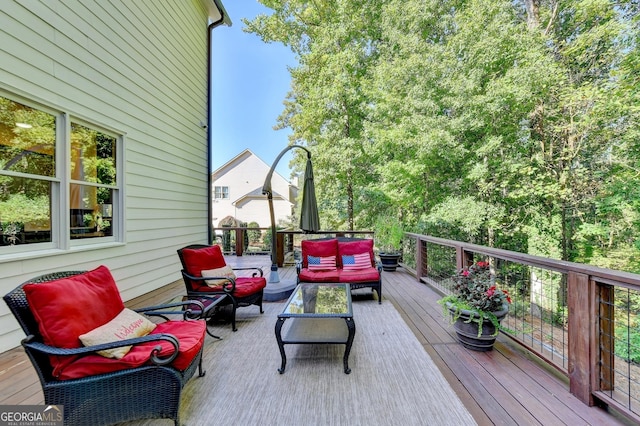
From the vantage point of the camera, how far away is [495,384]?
2.16 meters

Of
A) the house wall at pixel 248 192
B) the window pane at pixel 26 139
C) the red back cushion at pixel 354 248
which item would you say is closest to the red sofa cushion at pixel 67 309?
the window pane at pixel 26 139

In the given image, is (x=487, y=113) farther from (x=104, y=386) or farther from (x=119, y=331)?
(x=104, y=386)

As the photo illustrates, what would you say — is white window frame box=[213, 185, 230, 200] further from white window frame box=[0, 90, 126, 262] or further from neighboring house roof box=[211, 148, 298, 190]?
white window frame box=[0, 90, 126, 262]

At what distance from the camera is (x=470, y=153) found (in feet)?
28.1

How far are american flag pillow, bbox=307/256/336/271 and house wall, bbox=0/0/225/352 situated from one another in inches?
103

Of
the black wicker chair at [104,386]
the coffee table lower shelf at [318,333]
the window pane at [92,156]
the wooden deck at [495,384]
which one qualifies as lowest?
the wooden deck at [495,384]

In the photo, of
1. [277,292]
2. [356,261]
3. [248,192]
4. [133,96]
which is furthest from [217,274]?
[248,192]

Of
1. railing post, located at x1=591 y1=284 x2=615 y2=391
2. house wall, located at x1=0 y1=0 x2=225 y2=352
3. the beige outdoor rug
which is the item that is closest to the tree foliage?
house wall, located at x1=0 y1=0 x2=225 y2=352

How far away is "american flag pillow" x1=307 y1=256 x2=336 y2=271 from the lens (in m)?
4.53

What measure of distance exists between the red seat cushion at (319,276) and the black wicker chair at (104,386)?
2.62 m

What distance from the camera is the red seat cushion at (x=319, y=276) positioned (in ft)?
13.6

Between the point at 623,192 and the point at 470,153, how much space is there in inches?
143

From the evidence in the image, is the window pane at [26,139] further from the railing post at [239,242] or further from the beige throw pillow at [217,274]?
the railing post at [239,242]

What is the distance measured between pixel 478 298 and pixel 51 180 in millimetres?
4714
